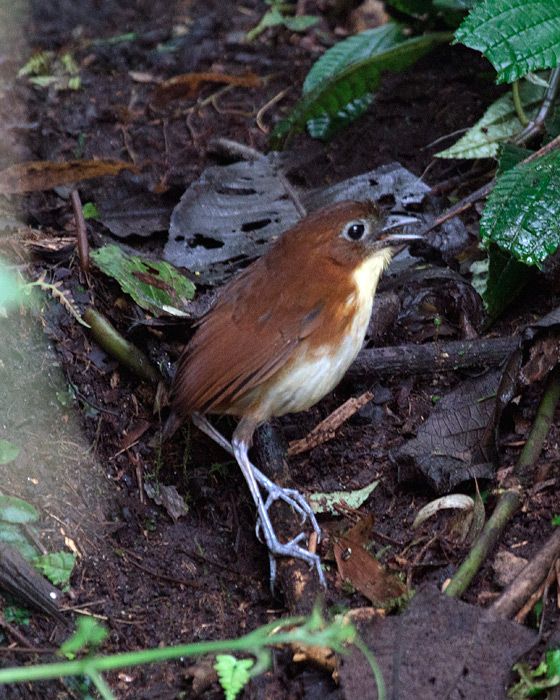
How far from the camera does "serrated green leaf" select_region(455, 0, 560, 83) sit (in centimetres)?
334

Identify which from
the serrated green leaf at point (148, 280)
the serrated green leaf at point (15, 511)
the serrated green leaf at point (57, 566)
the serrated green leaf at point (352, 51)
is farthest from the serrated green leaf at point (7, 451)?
the serrated green leaf at point (352, 51)

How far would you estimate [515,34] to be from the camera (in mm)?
3385

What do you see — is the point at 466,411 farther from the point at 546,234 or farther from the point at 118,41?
the point at 118,41

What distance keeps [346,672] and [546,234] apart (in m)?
1.94

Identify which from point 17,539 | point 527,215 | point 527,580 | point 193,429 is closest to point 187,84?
point 193,429

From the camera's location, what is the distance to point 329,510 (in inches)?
130

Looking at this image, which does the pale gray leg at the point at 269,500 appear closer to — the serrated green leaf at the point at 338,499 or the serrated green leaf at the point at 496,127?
the serrated green leaf at the point at 338,499

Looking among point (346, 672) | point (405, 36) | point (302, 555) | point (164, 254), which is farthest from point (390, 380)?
point (405, 36)

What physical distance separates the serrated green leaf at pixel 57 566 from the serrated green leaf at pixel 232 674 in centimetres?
68

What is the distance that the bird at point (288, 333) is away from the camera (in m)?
3.28

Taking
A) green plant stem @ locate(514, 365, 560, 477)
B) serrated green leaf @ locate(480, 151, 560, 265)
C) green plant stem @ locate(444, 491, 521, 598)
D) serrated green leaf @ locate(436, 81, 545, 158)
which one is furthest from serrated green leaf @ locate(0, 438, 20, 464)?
serrated green leaf @ locate(436, 81, 545, 158)

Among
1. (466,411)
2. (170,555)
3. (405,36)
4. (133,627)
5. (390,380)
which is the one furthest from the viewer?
(405,36)

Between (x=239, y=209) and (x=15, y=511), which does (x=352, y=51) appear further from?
(x=15, y=511)

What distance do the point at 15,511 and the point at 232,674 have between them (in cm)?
98
